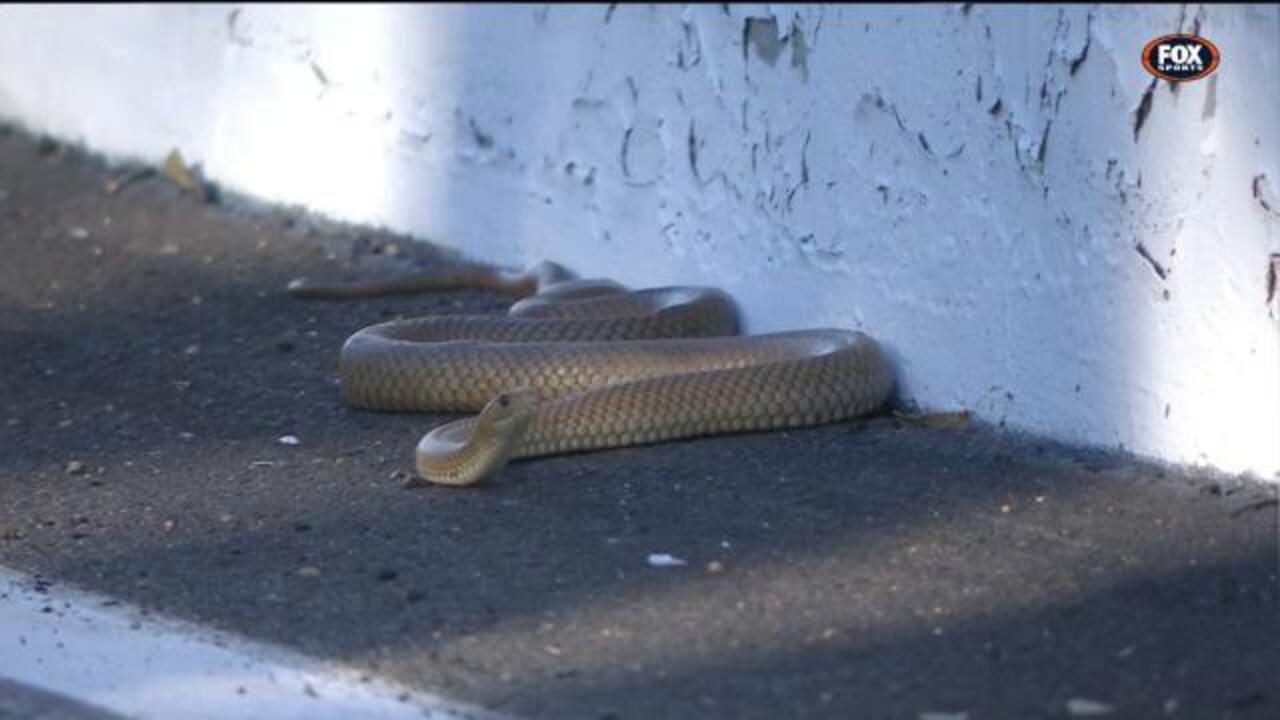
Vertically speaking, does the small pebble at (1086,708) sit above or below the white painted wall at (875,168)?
below

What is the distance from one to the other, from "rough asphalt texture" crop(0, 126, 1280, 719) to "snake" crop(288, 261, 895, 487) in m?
0.07

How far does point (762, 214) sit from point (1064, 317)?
123 centimetres

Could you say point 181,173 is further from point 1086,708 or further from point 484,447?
point 1086,708

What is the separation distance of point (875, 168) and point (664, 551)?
1.67 metres

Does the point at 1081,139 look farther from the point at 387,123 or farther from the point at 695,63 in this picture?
the point at 387,123

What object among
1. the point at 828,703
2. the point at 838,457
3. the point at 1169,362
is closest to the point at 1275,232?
the point at 1169,362

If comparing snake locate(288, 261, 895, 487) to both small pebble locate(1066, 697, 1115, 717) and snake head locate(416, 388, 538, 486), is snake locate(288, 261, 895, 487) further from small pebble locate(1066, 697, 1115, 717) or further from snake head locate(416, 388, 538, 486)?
small pebble locate(1066, 697, 1115, 717)

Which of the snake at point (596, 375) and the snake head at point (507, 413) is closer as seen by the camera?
the snake head at point (507, 413)

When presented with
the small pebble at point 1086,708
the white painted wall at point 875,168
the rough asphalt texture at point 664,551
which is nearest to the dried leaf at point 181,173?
the white painted wall at point 875,168

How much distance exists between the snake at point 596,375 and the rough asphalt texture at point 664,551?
68 millimetres

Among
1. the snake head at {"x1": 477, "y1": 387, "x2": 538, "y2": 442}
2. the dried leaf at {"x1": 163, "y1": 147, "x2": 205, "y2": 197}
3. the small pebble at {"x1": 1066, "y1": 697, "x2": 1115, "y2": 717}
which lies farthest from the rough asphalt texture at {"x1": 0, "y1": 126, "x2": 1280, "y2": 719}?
the dried leaf at {"x1": 163, "y1": 147, "x2": 205, "y2": 197}

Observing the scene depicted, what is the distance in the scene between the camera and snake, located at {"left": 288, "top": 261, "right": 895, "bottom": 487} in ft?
21.3

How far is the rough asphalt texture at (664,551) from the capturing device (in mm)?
4973

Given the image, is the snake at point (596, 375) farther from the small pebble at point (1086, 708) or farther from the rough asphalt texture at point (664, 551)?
the small pebble at point (1086, 708)
